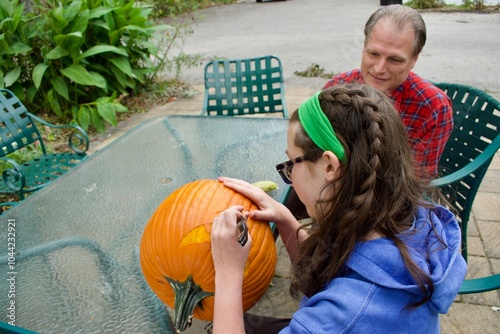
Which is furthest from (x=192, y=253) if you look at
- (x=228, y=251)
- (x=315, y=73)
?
(x=315, y=73)

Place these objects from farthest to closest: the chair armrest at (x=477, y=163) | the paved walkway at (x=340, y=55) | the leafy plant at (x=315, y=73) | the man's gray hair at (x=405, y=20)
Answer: the leafy plant at (x=315, y=73) < the paved walkway at (x=340, y=55) < the man's gray hair at (x=405, y=20) < the chair armrest at (x=477, y=163)

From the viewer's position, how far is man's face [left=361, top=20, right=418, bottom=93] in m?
2.02

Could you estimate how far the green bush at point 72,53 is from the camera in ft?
15.1

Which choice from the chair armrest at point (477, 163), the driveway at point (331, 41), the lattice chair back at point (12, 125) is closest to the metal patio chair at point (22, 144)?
the lattice chair back at point (12, 125)

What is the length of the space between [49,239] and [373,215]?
130 centimetres

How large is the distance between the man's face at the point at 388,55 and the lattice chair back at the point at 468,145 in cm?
40

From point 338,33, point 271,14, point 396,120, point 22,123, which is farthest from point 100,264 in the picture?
point 271,14

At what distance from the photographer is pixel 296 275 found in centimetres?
120

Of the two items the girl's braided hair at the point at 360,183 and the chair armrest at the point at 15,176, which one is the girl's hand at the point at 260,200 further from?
the chair armrest at the point at 15,176

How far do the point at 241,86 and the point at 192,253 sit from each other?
8.13 ft

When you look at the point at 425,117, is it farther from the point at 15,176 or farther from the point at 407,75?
the point at 15,176

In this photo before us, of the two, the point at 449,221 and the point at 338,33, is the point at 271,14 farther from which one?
the point at 449,221

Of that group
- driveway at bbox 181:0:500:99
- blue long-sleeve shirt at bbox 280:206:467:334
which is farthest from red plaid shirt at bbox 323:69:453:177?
driveway at bbox 181:0:500:99

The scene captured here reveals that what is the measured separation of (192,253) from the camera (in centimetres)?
122
